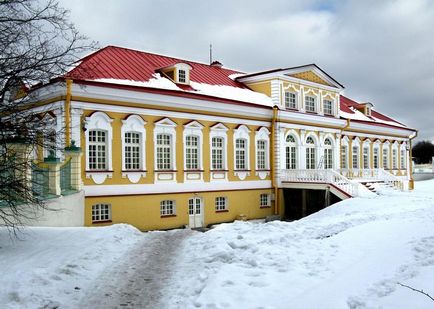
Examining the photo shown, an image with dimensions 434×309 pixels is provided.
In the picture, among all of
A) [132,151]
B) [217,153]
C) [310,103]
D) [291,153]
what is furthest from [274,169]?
[132,151]

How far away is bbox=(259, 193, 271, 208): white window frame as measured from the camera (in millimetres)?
24692

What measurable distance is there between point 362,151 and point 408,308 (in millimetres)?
27517

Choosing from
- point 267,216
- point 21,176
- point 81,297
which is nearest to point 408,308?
point 81,297

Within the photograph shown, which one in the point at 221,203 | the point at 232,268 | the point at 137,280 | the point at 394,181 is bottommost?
the point at 137,280

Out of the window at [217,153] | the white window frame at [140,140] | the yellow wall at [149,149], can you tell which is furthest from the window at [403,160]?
the white window frame at [140,140]

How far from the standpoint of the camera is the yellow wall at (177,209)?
60.5 feet

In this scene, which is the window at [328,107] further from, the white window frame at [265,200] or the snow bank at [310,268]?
the snow bank at [310,268]

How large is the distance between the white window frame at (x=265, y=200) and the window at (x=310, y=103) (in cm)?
596

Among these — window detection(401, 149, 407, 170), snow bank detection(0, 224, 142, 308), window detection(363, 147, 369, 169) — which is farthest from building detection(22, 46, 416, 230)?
window detection(401, 149, 407, 170)

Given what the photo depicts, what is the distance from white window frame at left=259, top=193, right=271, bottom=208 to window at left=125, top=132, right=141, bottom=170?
25.5 ft

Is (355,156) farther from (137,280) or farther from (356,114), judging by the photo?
(137,280)

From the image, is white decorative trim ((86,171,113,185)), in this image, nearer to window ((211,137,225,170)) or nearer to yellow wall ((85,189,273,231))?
yellow wall ((85,189,273,231))

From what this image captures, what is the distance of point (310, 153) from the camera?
2783 cm

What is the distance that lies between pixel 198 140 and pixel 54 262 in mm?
12832
